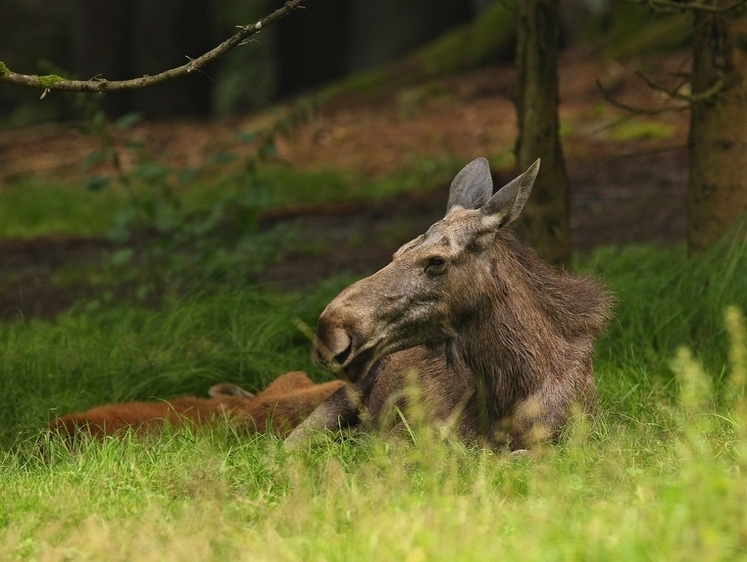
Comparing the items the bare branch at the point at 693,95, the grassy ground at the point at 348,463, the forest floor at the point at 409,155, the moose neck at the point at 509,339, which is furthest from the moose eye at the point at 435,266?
the forest floor at the point at 409,155

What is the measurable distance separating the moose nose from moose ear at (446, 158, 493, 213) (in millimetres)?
895

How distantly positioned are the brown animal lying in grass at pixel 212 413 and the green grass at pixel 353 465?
0.58 feet

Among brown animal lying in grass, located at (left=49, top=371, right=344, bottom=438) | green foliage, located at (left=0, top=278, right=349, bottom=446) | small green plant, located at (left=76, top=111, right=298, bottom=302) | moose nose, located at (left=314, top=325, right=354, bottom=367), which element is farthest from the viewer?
small green plant, located at (left=76, top=111, right=298, bottom=302)

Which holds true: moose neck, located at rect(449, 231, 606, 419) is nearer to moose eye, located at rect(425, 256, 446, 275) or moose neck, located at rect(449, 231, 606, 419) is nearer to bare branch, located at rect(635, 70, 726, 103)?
moose eye, located at rect(425, 256, 446, 275)

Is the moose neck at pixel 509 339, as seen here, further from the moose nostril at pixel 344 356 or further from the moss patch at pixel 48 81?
the moss patch at pixel 48 81

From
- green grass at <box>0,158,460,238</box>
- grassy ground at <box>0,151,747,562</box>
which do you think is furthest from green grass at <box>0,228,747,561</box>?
green grass at <box>0,158,460,238</box>

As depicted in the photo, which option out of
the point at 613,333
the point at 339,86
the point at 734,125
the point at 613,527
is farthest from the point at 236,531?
the point at 339,86

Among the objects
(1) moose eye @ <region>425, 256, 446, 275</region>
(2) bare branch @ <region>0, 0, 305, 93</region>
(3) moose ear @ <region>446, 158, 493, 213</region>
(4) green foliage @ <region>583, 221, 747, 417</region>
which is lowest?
(4) green foliage @ <region>583, 221, 747, 417</region>

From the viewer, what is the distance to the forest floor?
32.8 feet

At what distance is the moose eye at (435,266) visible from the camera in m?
4.84

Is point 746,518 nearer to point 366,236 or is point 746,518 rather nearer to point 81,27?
point 366,236

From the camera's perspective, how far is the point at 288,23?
22.4 m

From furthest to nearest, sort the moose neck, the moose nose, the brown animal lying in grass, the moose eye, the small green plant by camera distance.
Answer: the small green plant → the brown animal lying in grass → the moose neck → the moose eye → the moose nose

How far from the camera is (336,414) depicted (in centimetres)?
527
